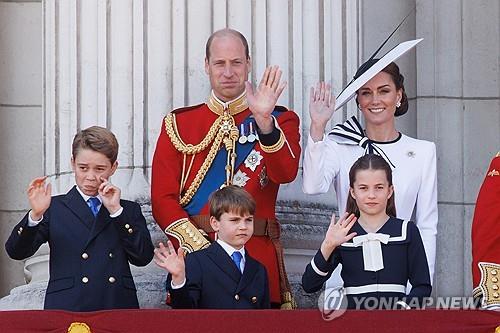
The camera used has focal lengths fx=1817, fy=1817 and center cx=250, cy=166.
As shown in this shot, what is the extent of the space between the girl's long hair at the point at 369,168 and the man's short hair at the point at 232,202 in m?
0.41

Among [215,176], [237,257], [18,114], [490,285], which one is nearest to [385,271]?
[490,285]

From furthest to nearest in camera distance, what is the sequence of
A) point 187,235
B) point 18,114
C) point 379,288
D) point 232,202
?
point 18,114
point 187,235
point 232,202
point 379,288

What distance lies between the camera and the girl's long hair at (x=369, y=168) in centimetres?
724

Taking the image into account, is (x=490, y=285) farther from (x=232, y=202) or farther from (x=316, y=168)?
(x=232, y=202)

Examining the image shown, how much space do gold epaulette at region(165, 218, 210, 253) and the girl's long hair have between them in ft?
2.03

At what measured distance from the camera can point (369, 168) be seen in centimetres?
723

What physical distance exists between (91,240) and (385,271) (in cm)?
117

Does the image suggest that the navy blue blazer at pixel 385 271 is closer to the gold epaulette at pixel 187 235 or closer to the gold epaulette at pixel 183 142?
the gold epaulette at pixel 187 235

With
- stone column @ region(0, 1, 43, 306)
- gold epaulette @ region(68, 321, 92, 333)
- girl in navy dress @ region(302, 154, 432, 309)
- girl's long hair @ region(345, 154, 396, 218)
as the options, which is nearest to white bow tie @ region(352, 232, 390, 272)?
girl in navy dress @ region(302, 154, 432, 309)

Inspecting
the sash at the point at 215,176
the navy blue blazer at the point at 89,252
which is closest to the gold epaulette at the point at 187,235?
the sash at the point at 215,176

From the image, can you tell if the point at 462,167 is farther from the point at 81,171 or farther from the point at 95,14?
the point at 81,171

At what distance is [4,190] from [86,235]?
10.2ft

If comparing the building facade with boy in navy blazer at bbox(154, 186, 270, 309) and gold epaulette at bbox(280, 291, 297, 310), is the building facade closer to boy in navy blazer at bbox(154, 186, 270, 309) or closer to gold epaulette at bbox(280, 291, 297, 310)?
gold epaulette at bbox(280, 291, 297, 310)

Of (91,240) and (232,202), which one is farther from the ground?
(232,202)
